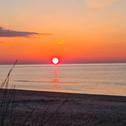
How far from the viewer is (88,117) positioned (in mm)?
15969

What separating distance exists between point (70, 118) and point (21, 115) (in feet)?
6.96

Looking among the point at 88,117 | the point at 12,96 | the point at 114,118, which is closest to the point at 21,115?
the point at 88,117

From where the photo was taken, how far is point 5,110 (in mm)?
2439

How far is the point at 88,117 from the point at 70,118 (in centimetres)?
102

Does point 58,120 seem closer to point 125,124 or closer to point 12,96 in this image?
point 125,124

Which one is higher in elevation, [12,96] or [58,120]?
[12,96]

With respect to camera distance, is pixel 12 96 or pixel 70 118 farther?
pixel 70 118

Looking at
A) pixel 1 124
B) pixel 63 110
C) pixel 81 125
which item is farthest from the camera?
pixel 63 110

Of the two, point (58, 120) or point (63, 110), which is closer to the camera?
point (58, 120)

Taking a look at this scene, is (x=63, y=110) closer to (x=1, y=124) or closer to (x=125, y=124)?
(x=125, y=124)

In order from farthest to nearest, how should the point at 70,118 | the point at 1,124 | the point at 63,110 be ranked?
the point at 63,110 → the point at 70,118 → the point at 1,124

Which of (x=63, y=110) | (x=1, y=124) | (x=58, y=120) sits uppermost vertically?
(x=1, y=124)

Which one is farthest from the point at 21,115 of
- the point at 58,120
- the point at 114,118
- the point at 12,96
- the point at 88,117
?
the point at 12,96

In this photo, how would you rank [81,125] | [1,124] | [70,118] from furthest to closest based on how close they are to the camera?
[70,118] < [81,125] < [1,124]
